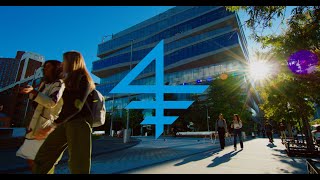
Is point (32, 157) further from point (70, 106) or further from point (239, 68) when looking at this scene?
point (239, 68)

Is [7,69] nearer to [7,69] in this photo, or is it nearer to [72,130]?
[7,69]

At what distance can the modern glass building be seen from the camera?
5224cm

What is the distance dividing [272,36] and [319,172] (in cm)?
723

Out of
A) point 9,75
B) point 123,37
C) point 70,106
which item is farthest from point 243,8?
point 9,75

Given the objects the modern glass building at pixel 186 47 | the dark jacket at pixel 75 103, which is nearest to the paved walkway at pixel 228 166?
the dark jacket at pixel 75 103

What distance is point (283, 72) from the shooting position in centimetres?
784

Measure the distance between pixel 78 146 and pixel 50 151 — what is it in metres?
0.37

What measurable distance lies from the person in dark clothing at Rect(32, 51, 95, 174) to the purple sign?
17.6ft

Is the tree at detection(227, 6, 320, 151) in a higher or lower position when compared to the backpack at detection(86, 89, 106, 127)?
higher

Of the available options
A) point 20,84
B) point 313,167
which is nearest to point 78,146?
point 313,167

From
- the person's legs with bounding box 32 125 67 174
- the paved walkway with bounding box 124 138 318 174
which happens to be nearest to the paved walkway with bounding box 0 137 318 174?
the paved walkway with bounding box 124 138 318 174

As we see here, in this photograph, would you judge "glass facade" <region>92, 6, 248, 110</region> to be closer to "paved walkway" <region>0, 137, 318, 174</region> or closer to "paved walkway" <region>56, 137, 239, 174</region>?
"paved walkway" <region>56, 137, 239, 174</region>

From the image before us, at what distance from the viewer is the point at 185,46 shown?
190 feet

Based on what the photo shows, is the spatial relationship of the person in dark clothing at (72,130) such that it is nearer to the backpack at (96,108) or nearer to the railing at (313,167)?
the backpack at (96,108)
